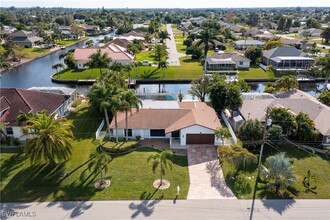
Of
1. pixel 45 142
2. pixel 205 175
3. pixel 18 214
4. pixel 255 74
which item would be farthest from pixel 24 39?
pixel 205 175

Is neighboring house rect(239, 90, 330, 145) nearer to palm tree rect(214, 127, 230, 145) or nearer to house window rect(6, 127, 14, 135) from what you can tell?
palm tree rect(214, 127, 230, 145)

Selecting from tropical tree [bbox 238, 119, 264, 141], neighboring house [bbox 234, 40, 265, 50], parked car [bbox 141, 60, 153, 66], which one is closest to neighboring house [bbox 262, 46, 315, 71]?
neighboring house [bbox 234, 40, 265, 50]

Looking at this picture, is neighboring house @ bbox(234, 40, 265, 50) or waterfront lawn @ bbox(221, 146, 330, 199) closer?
waterfront lawn @ bbox(221, 146, 330, 199)

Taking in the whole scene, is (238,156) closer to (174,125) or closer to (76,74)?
(174,125)

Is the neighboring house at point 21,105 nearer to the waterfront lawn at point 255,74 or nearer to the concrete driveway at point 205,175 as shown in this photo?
the concrete driveway at point 205,175

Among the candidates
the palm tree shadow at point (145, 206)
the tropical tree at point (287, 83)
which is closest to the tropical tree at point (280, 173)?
the palm tree shadow at point (145, 206)

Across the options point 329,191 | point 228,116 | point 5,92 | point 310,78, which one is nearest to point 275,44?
point 310,78

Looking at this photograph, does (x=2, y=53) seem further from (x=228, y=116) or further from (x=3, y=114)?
(x=228, y=116)
